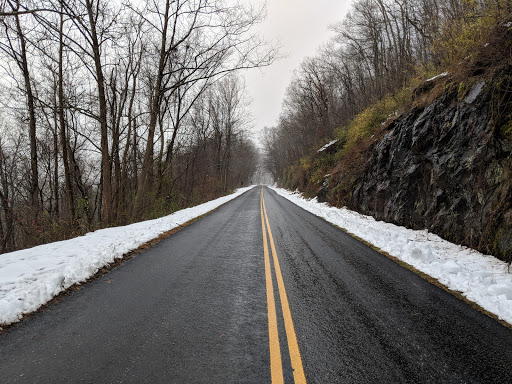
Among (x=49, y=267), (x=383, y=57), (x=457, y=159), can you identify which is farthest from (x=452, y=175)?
(x=383, y=57)

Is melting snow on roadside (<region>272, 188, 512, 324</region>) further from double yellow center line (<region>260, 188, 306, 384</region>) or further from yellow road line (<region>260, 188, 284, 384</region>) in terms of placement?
yellow road line (<region>260, 188, 284, 384</region>)

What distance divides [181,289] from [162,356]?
5.25 feet

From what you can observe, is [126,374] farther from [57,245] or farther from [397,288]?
[57,245]

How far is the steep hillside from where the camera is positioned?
17.1ft

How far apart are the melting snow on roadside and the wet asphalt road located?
1.12 ft

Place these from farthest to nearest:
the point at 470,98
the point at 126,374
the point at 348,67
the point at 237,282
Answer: the point at 348,67 < the point at 470,98 < the point at 237,282 < the point at 126,374

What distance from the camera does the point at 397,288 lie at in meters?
4.05

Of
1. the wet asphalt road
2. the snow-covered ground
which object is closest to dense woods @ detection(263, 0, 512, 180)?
the wet asphalt road

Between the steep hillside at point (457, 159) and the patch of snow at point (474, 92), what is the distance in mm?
26

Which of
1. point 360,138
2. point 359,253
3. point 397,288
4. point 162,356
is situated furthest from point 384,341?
point 360,138

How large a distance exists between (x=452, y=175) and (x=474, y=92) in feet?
6.93

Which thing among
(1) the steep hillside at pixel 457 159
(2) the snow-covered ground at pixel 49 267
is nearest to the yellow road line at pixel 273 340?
(2) the snow-covered ground at pixel 49 267

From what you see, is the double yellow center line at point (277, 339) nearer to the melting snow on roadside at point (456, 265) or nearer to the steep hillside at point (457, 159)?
the melting snow on roadside at point (456, 265)

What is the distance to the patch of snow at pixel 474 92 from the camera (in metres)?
6.14
